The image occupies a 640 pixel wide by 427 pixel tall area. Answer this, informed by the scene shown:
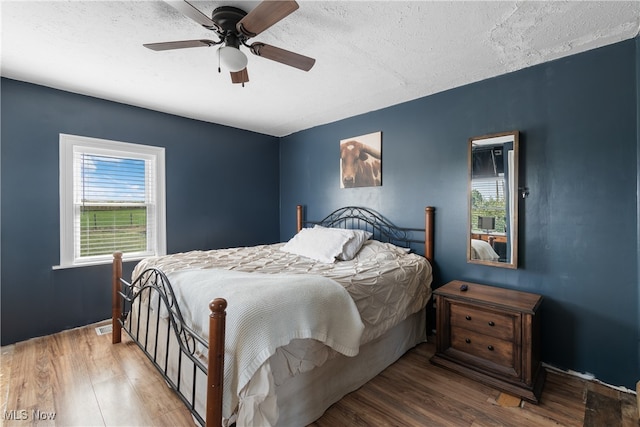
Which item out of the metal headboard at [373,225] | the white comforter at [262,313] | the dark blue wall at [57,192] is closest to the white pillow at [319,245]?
the metal headboard at [373,225]

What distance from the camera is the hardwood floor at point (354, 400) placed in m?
1.70

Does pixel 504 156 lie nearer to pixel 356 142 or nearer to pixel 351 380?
pixel 356 142

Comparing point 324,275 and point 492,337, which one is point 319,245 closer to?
point 324,275

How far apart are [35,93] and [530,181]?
4422 mm

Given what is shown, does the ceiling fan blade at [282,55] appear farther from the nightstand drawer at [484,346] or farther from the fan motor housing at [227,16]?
the nightstand drawer at [484,346]

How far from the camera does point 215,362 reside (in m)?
1.26

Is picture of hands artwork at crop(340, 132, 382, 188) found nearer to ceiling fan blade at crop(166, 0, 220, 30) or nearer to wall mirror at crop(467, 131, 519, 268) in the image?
wall mirror at crop(467, 131, 519, 268)

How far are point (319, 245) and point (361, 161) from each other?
1.21 meters

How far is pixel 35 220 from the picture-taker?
2693mm

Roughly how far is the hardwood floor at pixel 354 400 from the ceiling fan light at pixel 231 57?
2082mm

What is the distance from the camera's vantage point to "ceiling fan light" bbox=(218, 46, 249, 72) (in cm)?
165

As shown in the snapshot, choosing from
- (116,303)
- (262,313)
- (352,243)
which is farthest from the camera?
(352,243)

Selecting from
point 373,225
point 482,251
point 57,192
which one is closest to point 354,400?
point 482,251

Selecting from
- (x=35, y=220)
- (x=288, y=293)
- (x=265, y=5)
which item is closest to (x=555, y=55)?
(x=265, y=5)
